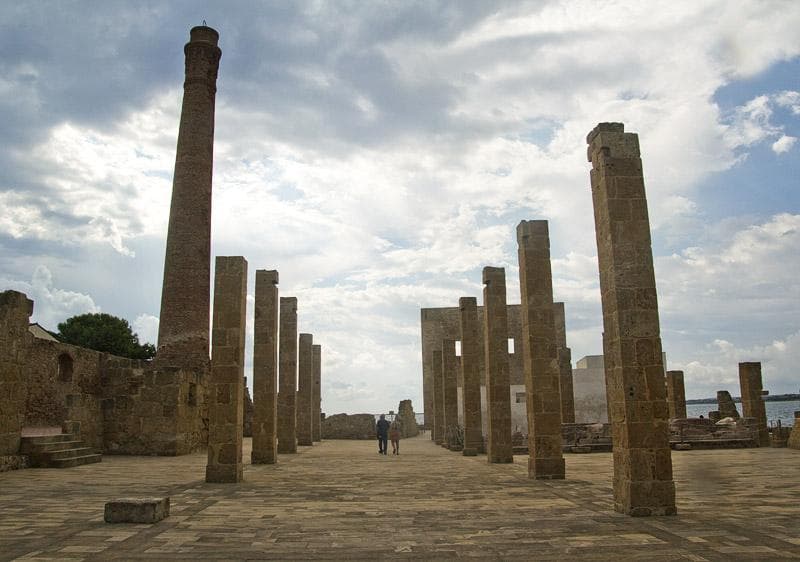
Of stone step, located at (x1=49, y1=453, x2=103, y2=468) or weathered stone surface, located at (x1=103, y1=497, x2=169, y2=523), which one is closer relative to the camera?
weathered stone surface, located at (x1=103, y1=497, x2=169, y2=523)

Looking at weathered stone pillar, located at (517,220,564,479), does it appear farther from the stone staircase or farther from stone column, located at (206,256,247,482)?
the stone staircase

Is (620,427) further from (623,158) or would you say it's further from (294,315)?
(294,315)

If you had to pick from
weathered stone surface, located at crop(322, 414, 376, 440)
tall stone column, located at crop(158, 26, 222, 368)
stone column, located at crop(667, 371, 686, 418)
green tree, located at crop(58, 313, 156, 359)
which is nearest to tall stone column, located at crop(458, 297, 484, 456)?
stone column, located at crop(667, 371, 686, 418)

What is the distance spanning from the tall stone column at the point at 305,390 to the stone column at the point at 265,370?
Result: 744 centimetres

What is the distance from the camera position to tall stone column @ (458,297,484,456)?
1794cm

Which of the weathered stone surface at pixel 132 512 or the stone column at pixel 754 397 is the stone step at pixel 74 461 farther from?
the stone column at pixel 754 397

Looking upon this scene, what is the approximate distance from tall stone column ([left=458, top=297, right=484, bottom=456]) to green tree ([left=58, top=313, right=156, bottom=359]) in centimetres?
3128

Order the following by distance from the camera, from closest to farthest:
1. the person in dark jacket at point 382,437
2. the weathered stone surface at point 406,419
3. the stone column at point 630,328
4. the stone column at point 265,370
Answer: the stone column at point 630,328
the stone column at point 265,370
the person in dark jacket at point 382,437
the weathered stone surface at point 406,419

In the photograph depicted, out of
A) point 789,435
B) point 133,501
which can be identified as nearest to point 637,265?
point 133,501

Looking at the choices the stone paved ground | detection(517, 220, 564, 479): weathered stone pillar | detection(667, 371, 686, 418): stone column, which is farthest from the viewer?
detection(667, 371, 686, 418): stone column

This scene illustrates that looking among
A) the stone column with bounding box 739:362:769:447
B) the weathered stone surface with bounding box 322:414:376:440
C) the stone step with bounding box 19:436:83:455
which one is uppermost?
the stone column with bounding box 739:362:769:447

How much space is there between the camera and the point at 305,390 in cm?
2380

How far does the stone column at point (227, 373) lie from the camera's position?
448 inches

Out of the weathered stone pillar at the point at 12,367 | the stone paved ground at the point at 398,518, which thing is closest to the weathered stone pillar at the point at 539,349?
the stone paved ground at the point at 398,518
